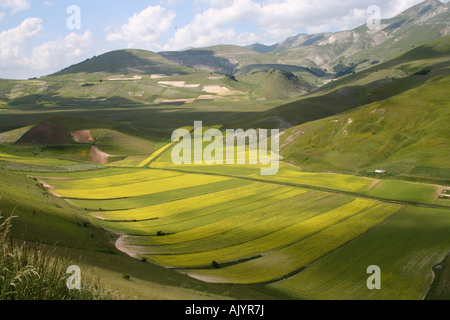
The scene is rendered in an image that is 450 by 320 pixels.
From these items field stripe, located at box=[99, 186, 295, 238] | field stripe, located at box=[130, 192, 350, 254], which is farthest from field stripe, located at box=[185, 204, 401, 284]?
field stripe, located at box=[99, 186, 295, 238]

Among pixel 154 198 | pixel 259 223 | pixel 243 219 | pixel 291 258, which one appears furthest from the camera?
pixel 154 198

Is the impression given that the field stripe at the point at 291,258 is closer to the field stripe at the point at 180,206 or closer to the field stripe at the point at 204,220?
the field stripe at the point at 204,220

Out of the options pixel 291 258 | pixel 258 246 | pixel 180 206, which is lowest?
pixel 291 258

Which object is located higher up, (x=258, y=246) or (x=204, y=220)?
(x=204, y=220)

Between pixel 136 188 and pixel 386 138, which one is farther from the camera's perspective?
pixel 386 138

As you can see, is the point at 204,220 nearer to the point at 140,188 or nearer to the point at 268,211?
the point at 268,211

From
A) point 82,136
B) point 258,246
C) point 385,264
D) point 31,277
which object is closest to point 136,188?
point 258,246

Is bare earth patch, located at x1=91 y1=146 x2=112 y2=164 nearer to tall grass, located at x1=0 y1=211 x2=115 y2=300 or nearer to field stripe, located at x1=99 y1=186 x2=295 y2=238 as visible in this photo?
field stripe, located at x1=99 y1=186 x2=295 y2=238
